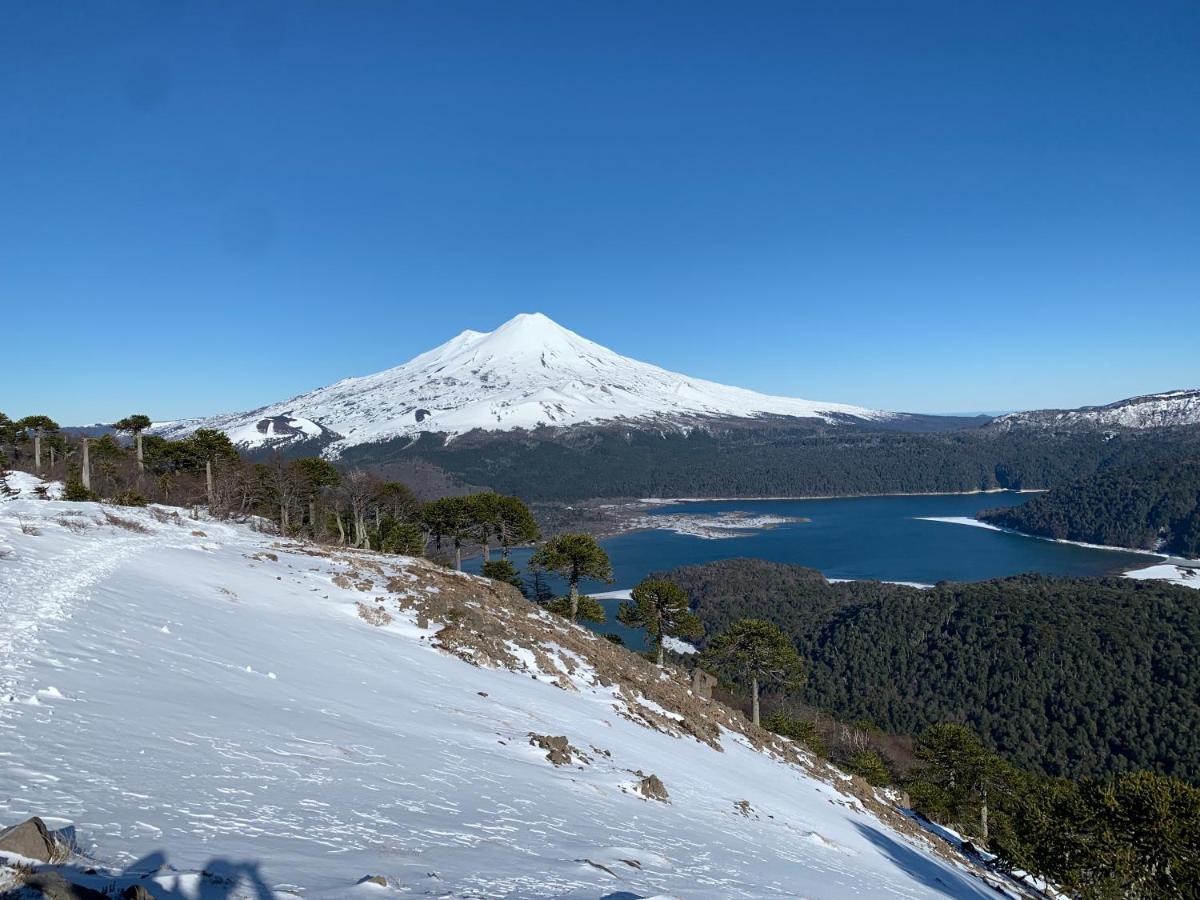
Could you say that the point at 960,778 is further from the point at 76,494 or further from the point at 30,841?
the point at 76,494

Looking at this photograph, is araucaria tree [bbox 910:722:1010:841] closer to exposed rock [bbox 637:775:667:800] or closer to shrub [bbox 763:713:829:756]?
shrub [bbox 763:713:829:756]

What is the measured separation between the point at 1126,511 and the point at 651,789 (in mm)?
194201

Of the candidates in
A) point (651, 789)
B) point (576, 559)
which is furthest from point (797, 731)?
point (651, 789)

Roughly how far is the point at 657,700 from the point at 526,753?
896 centimetres

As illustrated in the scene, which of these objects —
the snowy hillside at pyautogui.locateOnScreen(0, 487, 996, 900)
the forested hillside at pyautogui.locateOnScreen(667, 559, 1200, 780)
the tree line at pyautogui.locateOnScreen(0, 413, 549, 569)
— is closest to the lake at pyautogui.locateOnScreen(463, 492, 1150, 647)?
the forested hillside at pyautogui.locateOnScreen(667, 559, 1200, 780)

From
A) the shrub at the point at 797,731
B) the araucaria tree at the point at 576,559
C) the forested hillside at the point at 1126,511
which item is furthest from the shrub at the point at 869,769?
the forested hillside at the point at 1126,511

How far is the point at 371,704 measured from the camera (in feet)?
30.2

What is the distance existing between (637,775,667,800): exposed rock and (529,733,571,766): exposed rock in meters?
1.07

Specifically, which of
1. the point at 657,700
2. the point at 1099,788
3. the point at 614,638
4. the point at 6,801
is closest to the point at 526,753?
the point at 6,801

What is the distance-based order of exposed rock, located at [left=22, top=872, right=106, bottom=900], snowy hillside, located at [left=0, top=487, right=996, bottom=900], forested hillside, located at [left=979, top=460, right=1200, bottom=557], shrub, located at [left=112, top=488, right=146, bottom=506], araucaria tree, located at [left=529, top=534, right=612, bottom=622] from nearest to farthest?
exposed rock, located at [left=22, top=872, right=106, bottom=900] → snowy hillside, located at [left=0, top=487, right=996, bottom=900] → shrub, located at [left=112, top=488, right=146, bottom=506] → araucaria tree, located at [left=529, top=534, right=612, bottom=622] → forested hillside, located at [left=979, top=460, right=1200, bottom=557]

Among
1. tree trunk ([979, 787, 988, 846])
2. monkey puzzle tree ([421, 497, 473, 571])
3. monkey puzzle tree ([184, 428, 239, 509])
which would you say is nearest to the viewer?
tree trunk ([979, 787, 988, 846])

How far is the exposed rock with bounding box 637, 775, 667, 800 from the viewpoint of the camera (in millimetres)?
9067

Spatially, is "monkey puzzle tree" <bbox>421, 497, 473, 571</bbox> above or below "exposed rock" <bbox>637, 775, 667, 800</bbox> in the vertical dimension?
above

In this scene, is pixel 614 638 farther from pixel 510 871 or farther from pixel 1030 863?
pixel 510 871
